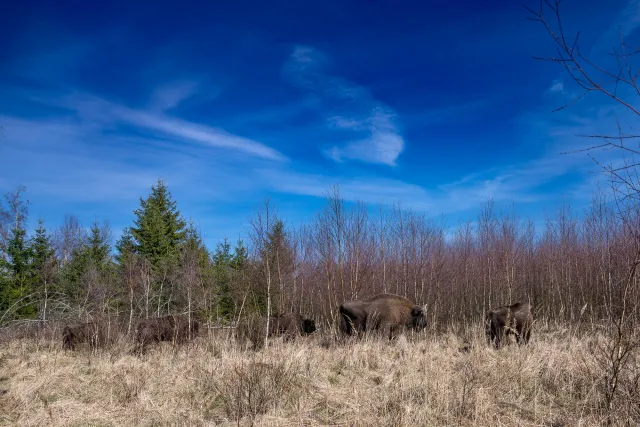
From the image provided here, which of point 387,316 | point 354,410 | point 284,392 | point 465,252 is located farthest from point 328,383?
point 465,252

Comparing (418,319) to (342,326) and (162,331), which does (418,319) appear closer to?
(342,326)

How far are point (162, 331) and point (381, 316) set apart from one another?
6239 mm

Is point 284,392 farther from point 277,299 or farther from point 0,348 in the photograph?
point 277,299

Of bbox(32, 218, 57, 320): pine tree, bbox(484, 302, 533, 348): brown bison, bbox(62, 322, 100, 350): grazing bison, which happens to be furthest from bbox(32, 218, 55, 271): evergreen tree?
bbox(484, 302, 533, 348): brown bison

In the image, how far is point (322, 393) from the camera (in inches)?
226

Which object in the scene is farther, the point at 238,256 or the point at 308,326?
the point at 238,256

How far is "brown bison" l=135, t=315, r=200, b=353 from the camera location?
37.0 ft

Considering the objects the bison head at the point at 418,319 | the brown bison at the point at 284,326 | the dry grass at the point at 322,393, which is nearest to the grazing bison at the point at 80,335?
the dry grass at the point at 322,393

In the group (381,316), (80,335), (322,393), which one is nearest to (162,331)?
(80,335)

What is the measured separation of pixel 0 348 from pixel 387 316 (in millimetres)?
11825

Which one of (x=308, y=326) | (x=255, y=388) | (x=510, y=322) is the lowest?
(x=308, y=326)

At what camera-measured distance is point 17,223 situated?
28.8 metres

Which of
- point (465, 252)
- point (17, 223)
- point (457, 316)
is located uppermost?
point (17, 223)

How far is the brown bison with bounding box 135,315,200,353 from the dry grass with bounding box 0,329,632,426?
3301 mm
